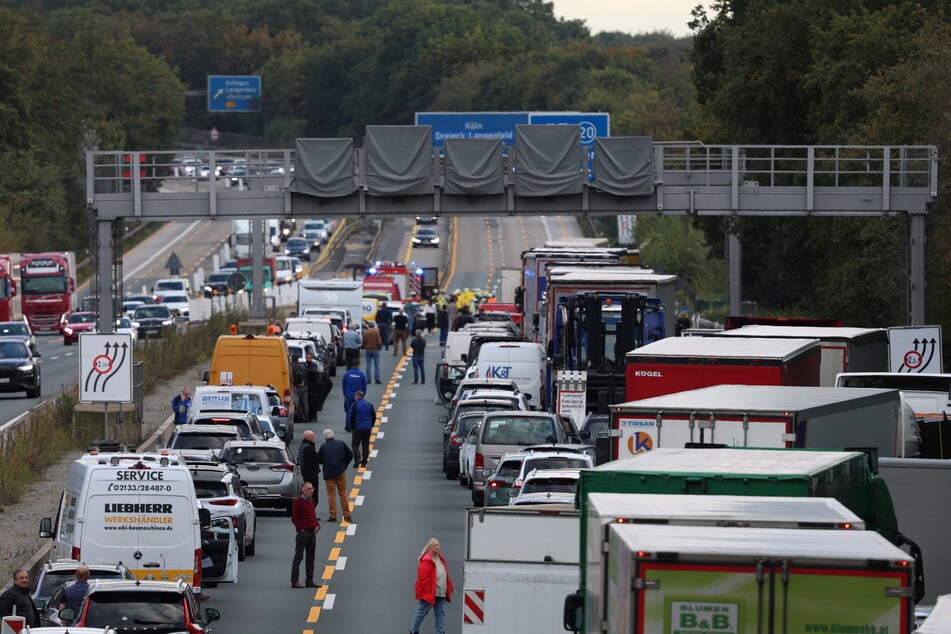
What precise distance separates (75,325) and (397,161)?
27367 mm

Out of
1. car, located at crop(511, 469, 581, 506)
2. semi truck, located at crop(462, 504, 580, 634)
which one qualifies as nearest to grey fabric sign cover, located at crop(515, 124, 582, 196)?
car, located at crop(511, 469, 581, 506)

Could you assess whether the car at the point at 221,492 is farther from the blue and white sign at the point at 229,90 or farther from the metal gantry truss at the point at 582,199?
the blue and white sign at the point at 229,90

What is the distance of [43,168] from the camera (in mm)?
120500

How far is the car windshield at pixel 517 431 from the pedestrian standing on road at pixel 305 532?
23.7ft

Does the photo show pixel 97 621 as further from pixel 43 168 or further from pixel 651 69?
pixel 651 69

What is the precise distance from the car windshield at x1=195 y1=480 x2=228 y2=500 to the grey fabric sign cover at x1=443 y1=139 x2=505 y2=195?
73.5ft

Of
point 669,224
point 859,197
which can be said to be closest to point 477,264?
point 669,224

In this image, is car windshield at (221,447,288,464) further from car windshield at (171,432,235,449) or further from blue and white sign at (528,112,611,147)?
blue and white sign at (528,112,611,147)

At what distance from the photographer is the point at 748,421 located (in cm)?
1930

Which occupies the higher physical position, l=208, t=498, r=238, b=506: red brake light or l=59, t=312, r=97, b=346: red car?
l=208, t=498, r=238, b=506: red brake light

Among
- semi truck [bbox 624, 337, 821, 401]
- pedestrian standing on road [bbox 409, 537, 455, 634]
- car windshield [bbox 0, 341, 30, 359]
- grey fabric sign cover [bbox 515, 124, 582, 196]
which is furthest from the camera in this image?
car windshield [bbox 0, 341, 30, 359]

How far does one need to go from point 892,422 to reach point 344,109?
169398mm

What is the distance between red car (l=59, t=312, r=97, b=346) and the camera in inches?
2771

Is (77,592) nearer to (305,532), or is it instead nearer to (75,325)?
(305,532)
